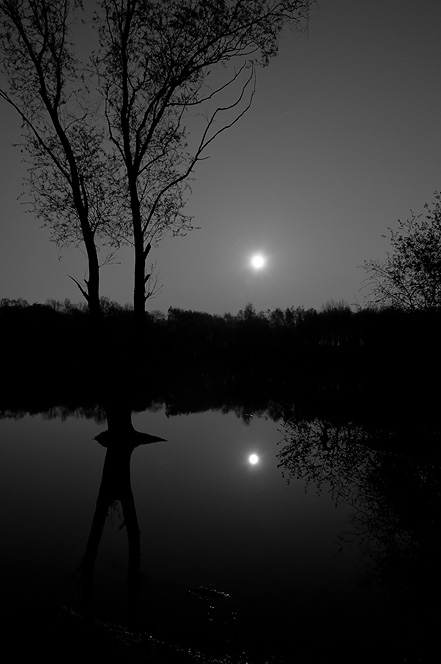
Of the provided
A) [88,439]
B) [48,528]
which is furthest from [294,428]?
[48,528]

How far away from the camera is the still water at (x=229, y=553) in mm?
4648

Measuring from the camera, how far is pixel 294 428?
58.7ft

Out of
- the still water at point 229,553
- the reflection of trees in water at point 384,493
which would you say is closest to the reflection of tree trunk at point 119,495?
the still water at point 229,553

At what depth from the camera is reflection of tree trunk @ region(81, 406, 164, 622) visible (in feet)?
19.3

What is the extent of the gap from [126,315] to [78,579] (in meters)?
85.6

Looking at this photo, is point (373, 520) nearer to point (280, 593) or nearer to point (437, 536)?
point (437, 536)

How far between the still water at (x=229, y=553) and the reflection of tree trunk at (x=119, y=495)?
0.42 ft

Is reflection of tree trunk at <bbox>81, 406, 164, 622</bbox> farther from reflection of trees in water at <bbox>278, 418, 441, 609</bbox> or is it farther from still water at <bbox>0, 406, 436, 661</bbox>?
reflection of trees in water at <bbox>278, 418, 441, 609</bbox>

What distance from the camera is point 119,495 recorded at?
1009 cm

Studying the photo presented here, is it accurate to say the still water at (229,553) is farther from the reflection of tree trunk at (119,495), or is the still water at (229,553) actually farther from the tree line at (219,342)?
the tree line at (219,342)

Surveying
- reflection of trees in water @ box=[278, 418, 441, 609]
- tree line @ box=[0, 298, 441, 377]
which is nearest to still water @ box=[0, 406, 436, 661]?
reflection of trees in water @ box=[278, 418, 441, 609]

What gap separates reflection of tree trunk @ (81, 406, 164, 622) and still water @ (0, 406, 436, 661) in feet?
0.42

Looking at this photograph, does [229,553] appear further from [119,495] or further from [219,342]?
[219,342]

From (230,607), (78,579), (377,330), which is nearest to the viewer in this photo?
(230,607)
